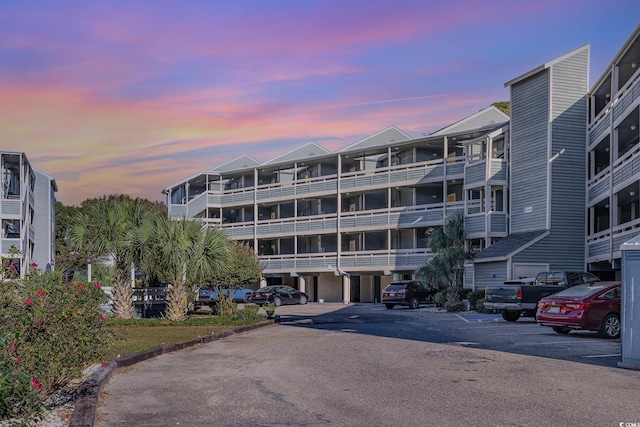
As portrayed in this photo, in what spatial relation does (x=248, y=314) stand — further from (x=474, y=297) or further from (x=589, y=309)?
(x=474, y=297)

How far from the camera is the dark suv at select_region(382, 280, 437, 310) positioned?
143ft

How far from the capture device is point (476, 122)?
55438 mm

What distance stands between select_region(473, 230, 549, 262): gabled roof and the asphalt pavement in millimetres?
20452

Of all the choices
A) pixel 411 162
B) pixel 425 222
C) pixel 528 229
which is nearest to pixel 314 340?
pixel 528 229

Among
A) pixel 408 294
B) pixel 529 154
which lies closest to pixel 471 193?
pixel 529 154

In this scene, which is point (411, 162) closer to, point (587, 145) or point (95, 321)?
point (587, 145)

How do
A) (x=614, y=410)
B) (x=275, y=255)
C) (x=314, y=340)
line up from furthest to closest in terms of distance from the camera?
(x=275, y=255)
(x=314, y=340)
(x=614, y=410)

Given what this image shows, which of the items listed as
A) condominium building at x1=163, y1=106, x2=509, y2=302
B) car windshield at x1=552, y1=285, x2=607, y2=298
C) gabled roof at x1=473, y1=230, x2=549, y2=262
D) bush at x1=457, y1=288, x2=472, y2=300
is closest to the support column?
condominium building at x1=163, y1=106, x2=509, y2=302

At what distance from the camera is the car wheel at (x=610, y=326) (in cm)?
2133

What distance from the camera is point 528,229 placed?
41.5 metres

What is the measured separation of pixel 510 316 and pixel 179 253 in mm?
12066

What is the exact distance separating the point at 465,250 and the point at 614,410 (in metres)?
36.0

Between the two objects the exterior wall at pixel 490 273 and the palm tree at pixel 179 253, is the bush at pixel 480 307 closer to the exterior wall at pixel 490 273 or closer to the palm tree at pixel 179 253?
the exterior wall at pixel 490 273

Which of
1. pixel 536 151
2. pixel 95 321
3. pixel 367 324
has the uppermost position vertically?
pixel 536 151
